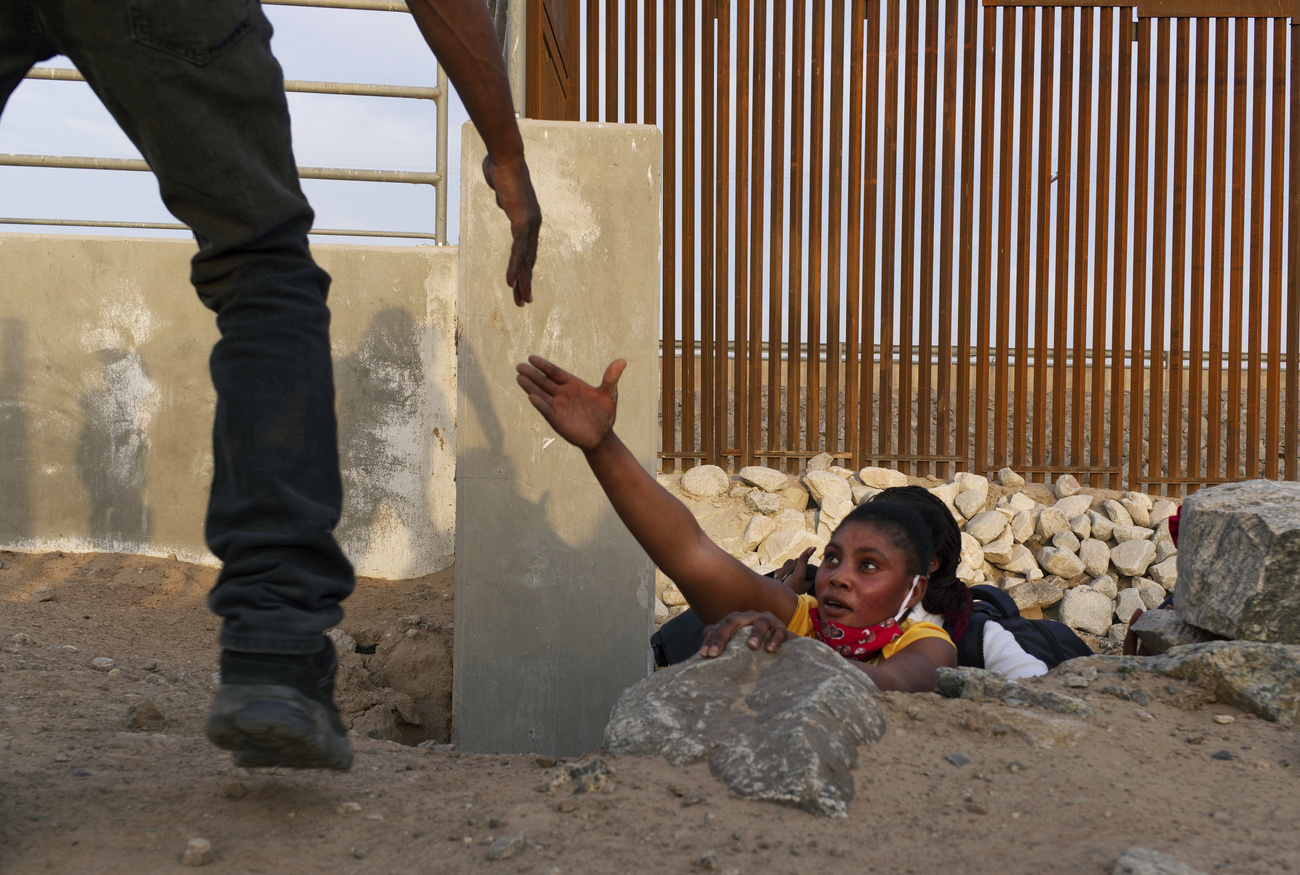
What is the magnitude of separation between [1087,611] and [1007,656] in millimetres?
2714

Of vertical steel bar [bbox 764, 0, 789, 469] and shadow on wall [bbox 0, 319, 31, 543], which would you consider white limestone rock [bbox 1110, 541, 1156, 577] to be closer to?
vertical steel bar [bbox 764, 0, 789, 469]

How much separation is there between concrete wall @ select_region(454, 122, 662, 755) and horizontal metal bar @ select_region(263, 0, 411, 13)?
5.59ft

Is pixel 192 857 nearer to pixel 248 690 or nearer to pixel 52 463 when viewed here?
pixel 248 690

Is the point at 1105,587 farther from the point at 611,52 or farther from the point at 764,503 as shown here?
the point at 611,52

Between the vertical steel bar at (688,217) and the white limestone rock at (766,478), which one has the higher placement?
the vertical steel bar at (688,217)

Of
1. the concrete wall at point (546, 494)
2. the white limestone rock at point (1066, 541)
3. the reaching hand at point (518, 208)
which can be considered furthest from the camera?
the white limestone rock at point (1066, 541)

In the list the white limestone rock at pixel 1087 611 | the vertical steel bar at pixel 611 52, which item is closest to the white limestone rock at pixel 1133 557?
the white limestone rock at pixel 1087 611

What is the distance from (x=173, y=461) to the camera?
3.86 metres

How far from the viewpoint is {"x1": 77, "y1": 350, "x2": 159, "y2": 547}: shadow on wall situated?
12.5 ft

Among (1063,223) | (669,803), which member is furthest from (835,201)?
(669,803)

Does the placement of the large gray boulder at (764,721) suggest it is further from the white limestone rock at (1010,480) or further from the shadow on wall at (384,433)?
the white limestone rock at (1010,480)

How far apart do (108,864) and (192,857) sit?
0.31 feet

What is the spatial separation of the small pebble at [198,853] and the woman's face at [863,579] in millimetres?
1526

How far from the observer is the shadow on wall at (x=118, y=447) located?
12.5 ft
